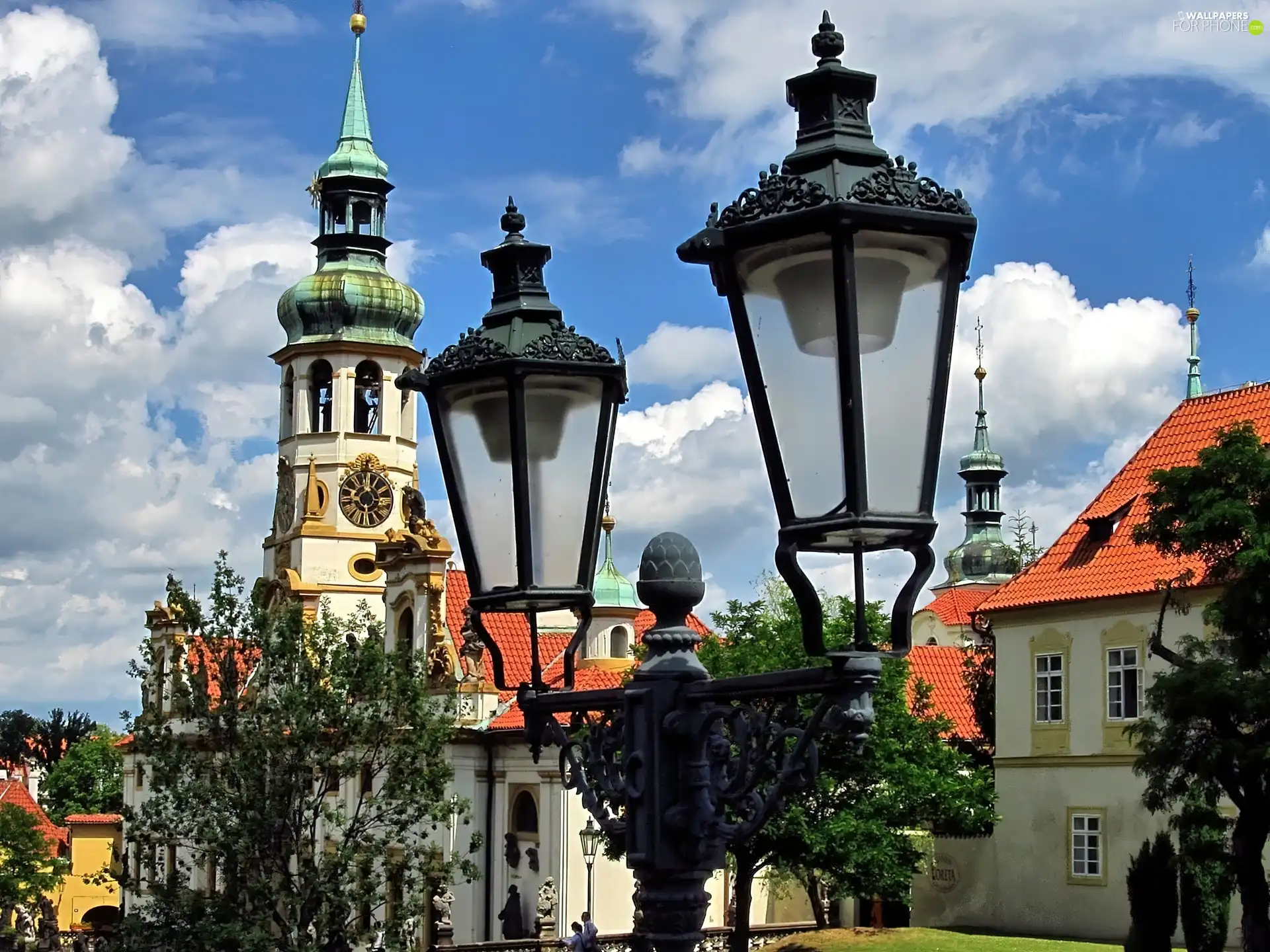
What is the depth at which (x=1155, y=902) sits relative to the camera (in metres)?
25.6

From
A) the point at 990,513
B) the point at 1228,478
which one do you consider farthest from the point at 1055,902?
the point at 990,513

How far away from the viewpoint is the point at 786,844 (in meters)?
33.4

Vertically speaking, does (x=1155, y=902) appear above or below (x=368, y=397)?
below

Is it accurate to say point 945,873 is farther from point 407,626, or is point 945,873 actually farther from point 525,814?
point 407,626

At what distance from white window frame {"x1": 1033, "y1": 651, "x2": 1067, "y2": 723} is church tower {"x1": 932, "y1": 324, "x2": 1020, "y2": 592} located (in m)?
54.8

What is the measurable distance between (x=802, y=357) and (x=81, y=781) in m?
102

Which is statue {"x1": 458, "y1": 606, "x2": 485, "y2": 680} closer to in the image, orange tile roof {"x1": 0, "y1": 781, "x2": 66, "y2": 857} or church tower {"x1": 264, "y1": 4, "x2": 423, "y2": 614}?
church tower {"x1": 264, "y1": 4, "x2": 423, "y2": 614}

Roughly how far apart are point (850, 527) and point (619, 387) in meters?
1.64

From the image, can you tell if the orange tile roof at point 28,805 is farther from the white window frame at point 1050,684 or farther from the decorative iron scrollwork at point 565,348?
the decorative iron scrollwork at point 565,348

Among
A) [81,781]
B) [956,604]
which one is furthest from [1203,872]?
[81,781]

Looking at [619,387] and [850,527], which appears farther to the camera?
[619,387]

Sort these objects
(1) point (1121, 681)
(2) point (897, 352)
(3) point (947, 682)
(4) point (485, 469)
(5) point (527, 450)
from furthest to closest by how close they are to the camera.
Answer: (3) point (947, 682), (1) point (1121, 681), (4) point (485, 469), (5) point (527, 450), (2) point (897, 352)

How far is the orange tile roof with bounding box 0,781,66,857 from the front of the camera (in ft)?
253

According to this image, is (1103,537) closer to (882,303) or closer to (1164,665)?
(1164,665)
